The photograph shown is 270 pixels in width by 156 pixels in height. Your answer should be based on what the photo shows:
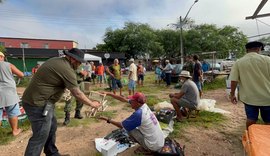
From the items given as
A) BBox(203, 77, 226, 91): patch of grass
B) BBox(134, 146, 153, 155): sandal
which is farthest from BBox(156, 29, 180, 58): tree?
BBox(134, 146, 153, 155): sandal

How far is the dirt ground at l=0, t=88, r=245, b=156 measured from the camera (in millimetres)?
3936

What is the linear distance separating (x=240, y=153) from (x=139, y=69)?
10.1 metres

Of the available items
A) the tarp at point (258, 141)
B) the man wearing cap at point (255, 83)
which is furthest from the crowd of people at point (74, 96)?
the tarp at point (258, 141)

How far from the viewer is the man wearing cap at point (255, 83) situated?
10.5 feet

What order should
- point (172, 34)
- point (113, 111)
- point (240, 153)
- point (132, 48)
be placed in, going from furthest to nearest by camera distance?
point (172, 34) → point (132, 48) → point (113, 111) → point (240, 153)

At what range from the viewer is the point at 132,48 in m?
40.4

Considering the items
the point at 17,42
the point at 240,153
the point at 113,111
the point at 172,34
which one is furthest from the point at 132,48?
the point at 240,153

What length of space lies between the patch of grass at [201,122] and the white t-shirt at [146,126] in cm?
138

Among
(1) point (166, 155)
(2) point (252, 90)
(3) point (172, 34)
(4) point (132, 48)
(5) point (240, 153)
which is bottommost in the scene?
(5) point (240, 153)

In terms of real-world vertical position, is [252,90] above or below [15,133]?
above

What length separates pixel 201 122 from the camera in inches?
219

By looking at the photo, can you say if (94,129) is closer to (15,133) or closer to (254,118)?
(15,133)

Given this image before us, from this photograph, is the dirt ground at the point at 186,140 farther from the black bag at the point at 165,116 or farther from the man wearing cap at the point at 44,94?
the man wearing cap at the point at 44,94

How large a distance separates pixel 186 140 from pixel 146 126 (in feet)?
5.09
